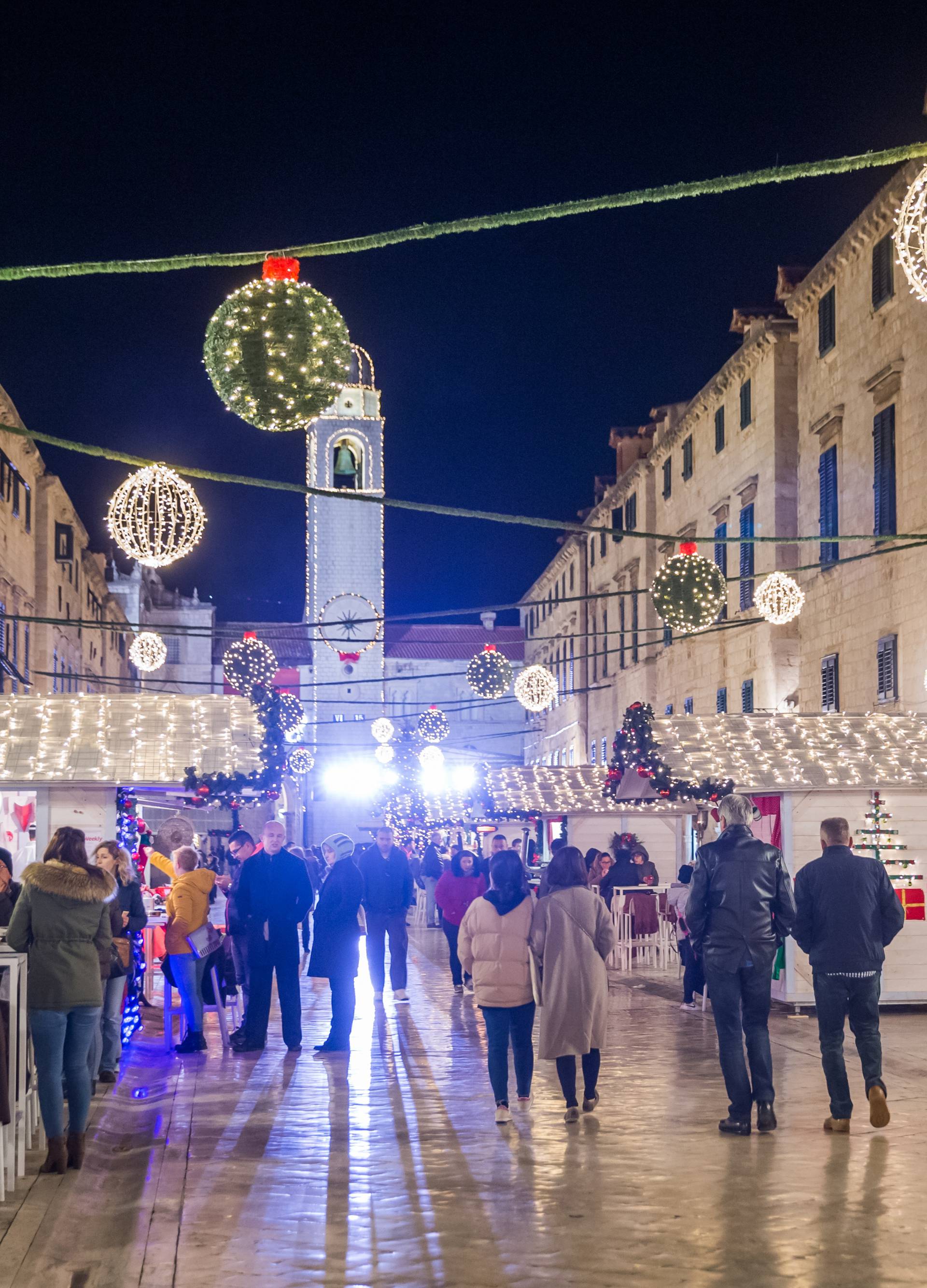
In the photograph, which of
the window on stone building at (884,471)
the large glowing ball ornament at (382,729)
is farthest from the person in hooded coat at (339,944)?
the large glowing ball ornament at (382,729)

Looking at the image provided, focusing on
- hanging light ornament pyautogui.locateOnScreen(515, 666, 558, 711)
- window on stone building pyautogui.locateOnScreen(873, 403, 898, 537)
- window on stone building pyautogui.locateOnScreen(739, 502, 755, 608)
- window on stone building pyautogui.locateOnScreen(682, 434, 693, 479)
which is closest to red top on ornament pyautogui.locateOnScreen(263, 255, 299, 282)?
window on stone building pyautogui.locateOnScreen(873, 403, 898, 537)

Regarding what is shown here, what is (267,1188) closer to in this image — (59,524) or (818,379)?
(818,379)

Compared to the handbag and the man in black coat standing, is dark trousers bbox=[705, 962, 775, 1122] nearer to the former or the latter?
→ the man in black coat standing

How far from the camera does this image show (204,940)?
12992mm

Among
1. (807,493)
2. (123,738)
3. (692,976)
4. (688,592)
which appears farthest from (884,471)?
(123,738)

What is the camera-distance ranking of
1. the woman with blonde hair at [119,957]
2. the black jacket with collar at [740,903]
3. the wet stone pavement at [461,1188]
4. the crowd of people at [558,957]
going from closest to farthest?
1. the wet stone pavement at [461,1188]
2. the crowd of people at [558,957]
3. the black jacket with collar at [740,903]
4. the woman with blonde hair at [119,957]

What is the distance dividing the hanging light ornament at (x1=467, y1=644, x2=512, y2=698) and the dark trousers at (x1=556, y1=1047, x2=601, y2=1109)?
18.3m

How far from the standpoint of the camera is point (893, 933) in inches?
351

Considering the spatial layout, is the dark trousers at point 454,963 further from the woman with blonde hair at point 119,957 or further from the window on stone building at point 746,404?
the window on stone building at point 746,404

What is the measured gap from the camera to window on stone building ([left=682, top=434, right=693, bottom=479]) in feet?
117

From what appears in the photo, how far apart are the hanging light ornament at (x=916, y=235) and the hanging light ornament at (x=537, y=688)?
2440cm

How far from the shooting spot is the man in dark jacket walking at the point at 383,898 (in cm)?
1638

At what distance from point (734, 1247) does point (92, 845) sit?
10.7 m

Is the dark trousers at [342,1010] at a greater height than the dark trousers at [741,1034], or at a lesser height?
lesser
